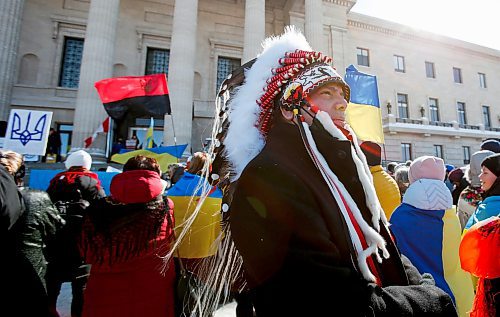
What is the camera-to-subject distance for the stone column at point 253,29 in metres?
15.5

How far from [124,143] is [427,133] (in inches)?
894

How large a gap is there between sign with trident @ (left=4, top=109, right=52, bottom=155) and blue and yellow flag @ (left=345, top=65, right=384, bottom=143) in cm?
672

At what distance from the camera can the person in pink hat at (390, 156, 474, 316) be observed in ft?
7.06

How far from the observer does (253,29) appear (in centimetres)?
1574

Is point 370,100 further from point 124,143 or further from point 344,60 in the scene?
point 344,60

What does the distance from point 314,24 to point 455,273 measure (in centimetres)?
1726

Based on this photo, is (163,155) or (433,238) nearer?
(433,238)

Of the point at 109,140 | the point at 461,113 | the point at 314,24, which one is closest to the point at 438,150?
the point at 461,113

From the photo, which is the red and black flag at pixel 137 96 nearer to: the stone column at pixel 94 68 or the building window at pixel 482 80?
the stone column at pixel 94 68

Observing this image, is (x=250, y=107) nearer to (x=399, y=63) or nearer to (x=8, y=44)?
(x=8, y=44)

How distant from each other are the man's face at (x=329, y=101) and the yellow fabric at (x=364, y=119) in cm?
351

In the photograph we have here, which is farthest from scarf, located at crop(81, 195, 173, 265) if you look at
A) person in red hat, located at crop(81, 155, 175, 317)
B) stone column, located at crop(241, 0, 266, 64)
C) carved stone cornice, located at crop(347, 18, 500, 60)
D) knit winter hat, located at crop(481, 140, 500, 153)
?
carved stone cornice, located at crop(347, 18, 500, 60)

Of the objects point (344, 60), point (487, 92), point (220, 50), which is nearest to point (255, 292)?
point (220, 50)

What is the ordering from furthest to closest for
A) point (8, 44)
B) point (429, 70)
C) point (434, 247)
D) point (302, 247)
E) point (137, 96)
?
point (429, 70) < point (8, 44) < point (137, 96) < point (434, 247) < point (302, 247)
